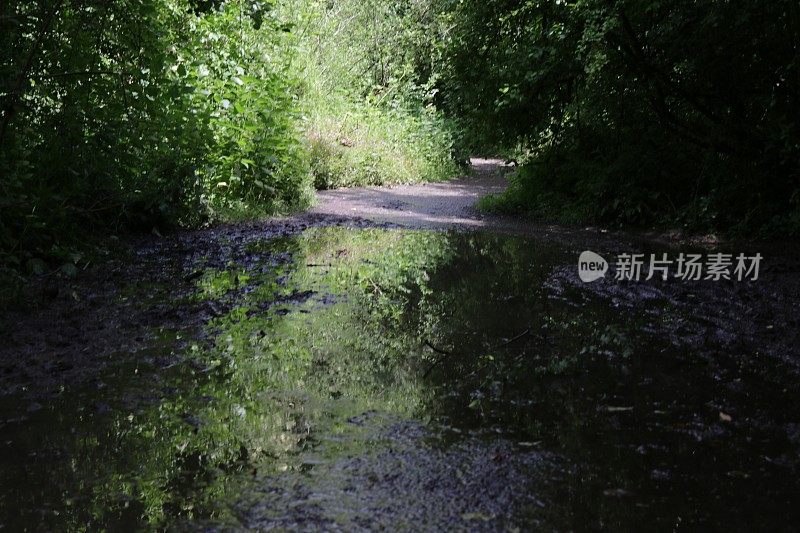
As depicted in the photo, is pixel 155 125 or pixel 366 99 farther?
pixel 366 99

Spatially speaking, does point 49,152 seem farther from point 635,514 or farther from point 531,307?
point 635,514

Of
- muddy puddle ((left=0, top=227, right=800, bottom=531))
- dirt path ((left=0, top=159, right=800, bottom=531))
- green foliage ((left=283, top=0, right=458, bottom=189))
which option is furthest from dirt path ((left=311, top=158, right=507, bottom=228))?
muddy puddle ((left=0, top=227, right=800, bottom=531))

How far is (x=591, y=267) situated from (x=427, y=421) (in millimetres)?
4744

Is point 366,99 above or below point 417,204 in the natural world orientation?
above

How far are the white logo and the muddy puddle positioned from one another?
38.7 inches

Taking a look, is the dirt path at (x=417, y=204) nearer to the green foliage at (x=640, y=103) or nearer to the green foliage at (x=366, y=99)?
the green foliage at (x=366, y=99)

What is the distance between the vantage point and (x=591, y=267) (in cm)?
811

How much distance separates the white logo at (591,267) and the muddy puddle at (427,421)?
0.98 m

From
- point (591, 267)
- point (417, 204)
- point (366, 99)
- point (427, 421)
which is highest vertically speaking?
point (366, 99)

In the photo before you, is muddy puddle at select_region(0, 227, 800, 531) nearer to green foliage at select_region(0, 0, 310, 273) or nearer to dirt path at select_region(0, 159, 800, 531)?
dirt path at select_region(0, 159, 800, 531)

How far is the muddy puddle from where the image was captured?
3.00 meters

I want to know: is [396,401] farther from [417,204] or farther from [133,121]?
[417,204]

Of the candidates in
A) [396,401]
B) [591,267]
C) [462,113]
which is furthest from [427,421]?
[462,113]

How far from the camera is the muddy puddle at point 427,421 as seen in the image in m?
3.00
